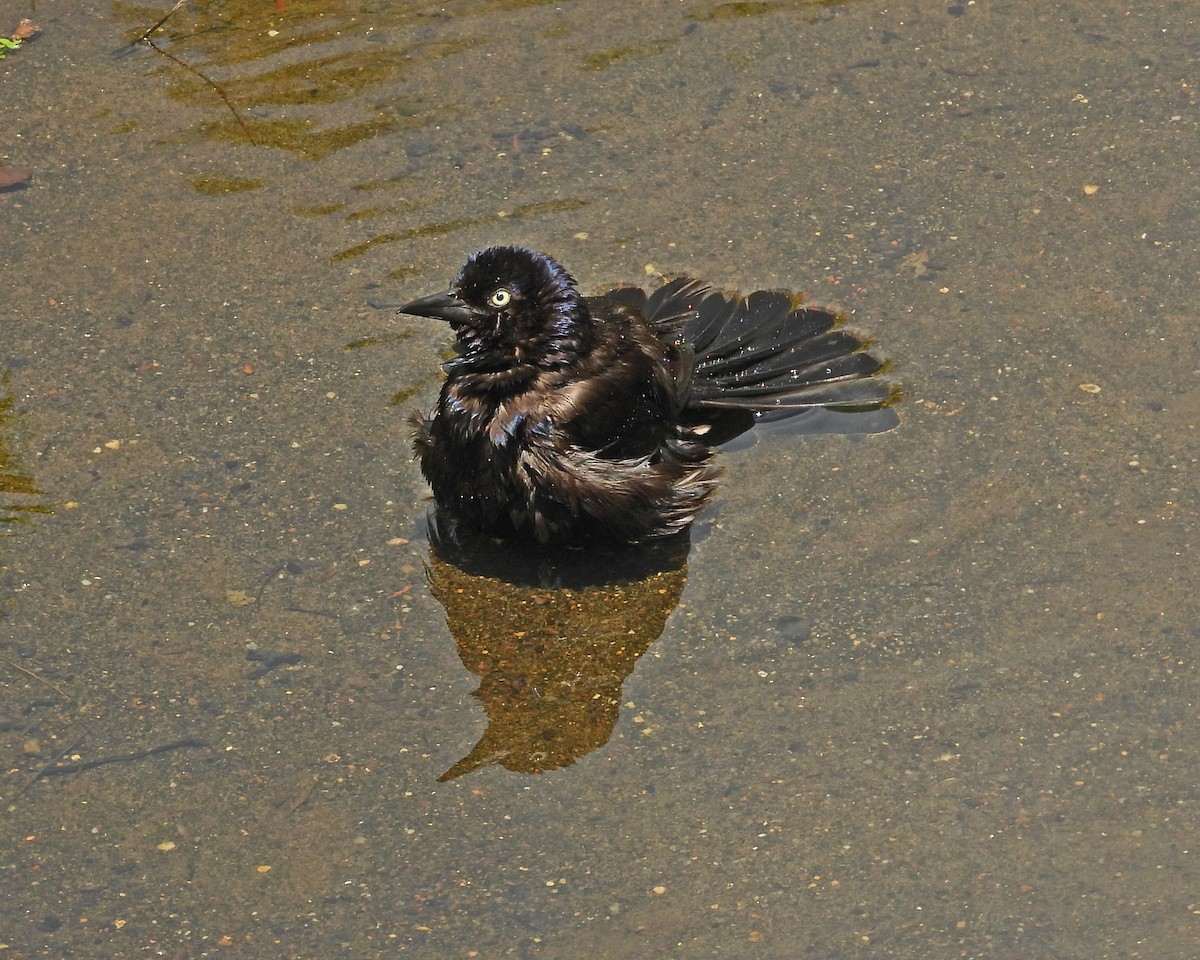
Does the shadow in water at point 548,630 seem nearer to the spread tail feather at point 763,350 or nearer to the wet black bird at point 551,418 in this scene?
the wet black bird at point 551,418

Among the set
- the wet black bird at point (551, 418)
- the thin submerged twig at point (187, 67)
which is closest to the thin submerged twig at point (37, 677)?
the wet black bird at point (551, 418)

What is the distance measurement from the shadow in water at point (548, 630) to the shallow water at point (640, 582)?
A: 0.03 metres

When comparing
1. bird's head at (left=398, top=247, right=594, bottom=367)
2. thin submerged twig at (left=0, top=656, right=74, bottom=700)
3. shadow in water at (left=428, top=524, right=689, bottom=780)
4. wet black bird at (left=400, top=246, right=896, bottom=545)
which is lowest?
shadow in water at (left=428, top=524, right=689, bottom=780)

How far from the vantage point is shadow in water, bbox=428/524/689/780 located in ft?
18.2

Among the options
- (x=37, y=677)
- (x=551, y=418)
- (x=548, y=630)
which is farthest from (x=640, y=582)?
(x=37, y=677)

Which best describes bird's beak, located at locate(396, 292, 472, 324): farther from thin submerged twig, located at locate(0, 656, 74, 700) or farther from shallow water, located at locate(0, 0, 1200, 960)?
thin submerged twig, located at locate(0, 656, 74, 700)

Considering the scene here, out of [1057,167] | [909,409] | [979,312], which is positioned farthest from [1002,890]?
[1057,167]

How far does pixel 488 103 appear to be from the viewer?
8.14 m

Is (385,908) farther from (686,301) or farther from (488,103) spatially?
(488,103)

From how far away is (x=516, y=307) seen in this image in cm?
615

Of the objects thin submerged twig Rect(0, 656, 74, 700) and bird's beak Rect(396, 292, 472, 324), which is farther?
bird's beak Rect(396, 292, 472, 324)

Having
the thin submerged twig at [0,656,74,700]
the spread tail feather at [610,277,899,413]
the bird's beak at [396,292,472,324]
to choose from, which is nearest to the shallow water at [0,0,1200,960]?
the thin submerged twig at [0,656,74,700]

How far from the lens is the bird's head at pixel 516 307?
614 cm

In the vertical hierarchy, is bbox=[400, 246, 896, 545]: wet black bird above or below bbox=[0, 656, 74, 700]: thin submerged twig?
above
